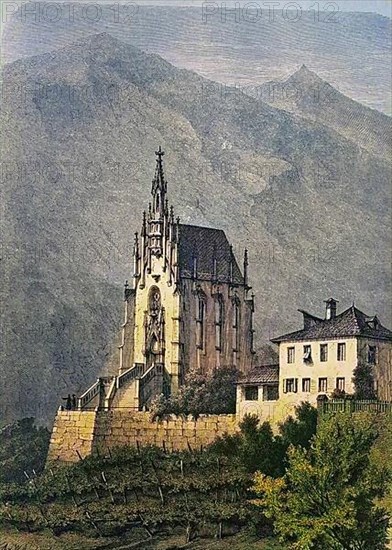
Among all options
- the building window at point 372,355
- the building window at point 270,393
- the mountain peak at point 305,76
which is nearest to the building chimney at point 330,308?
the building window at point 372,355

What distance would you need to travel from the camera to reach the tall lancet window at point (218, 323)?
16.5 m

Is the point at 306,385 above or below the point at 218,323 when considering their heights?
below

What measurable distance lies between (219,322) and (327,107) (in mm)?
3203

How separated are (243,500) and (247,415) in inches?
52.9

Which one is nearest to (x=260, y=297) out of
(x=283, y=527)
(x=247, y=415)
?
(x=247, y=415)

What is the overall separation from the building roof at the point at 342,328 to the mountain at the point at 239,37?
2.77 metres

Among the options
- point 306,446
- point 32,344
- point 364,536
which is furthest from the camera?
point 32,344

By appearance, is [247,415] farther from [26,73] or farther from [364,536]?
[26,73]

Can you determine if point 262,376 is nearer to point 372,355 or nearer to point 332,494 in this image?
point 372,355

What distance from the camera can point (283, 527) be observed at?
42.4ft

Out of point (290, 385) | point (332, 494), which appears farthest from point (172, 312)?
point (332, 494)

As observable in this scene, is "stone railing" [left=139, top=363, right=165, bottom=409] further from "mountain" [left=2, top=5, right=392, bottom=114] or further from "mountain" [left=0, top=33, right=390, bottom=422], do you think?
"mountain" [left=2, top=5, right=392, bottom=114]

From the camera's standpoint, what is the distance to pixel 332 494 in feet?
41.9

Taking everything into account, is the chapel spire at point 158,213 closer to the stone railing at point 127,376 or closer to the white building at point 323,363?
the stone railing at point 127,376
